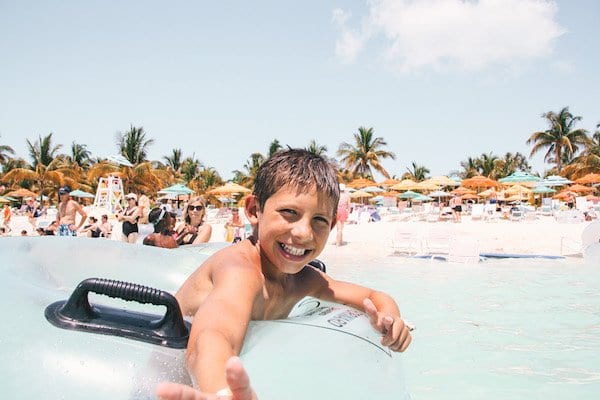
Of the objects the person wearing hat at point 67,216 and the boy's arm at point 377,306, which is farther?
the person wearing hat at point 67,216

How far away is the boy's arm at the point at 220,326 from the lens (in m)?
1.02

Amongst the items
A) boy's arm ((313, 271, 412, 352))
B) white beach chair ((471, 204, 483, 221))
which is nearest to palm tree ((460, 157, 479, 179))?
white beach chair ((471, 204, 483, 221))

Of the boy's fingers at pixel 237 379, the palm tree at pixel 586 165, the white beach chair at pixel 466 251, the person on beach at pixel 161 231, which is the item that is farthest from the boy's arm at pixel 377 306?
the palm tree at pixel 586 165

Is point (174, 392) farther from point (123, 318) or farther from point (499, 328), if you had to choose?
point (499, 328)

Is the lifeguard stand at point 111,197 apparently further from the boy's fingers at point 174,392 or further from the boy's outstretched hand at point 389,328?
the boy's fingers at point 174,392

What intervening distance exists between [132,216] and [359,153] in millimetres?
33447

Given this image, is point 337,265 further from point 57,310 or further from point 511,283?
point 57,310

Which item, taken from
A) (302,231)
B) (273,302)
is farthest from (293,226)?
(273,302)

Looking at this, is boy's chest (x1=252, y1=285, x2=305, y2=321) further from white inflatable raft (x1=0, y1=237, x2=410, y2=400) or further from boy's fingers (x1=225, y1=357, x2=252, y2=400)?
boy's fingers (x1=225, y1=357, x2=252, y2=400)

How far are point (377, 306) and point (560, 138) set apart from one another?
40880 millimetres

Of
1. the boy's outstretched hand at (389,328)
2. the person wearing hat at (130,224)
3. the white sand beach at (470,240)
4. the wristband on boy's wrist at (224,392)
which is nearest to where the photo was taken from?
the wristband on boy's wrist at (224,392)

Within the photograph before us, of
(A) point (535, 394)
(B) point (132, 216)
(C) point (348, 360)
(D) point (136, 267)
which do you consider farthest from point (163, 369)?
(B) point (132, 216)

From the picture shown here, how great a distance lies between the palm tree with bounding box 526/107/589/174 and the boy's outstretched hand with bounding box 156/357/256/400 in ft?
132

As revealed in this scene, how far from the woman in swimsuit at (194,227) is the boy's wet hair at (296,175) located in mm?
3738
